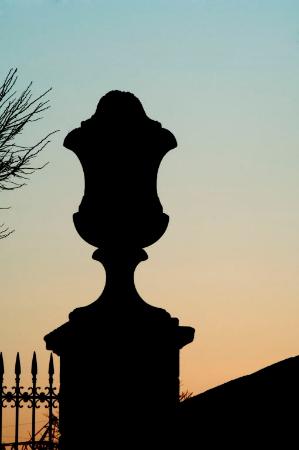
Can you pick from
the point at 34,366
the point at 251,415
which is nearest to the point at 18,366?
the point at 34,366

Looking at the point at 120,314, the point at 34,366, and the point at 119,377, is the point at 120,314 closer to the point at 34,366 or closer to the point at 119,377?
the point at 119,377

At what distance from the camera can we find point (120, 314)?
4.60m

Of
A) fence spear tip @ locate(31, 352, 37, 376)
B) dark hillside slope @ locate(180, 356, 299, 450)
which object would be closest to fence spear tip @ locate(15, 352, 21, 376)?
fence spear tip @ locate(31, 352, 37, 376)

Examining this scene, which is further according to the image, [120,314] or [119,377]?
[120,314]

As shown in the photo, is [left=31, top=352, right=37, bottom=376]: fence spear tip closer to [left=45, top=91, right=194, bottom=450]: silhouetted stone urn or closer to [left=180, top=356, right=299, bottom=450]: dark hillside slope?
[left=180, top=356, right=299, bottom=450]: dark hillside slope

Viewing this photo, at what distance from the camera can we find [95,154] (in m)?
4.76

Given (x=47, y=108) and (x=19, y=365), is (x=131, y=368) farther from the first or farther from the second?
(x=47, y=108)

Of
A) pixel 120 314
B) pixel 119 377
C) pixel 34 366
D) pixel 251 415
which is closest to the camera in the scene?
pixel 119 377

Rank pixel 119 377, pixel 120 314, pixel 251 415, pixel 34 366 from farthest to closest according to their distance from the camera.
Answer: pixel 34 366
pixel 251 415
pixel 120 314
pixel 119 377

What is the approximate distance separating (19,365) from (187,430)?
4.90 m

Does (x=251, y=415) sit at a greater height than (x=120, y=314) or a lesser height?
lesser

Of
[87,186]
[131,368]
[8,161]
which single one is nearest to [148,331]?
[131,368]

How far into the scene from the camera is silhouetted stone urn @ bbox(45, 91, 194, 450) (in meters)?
4.48

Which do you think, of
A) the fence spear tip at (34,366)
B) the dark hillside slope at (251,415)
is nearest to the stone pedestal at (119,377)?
the dark hillside slope at (251,415)
